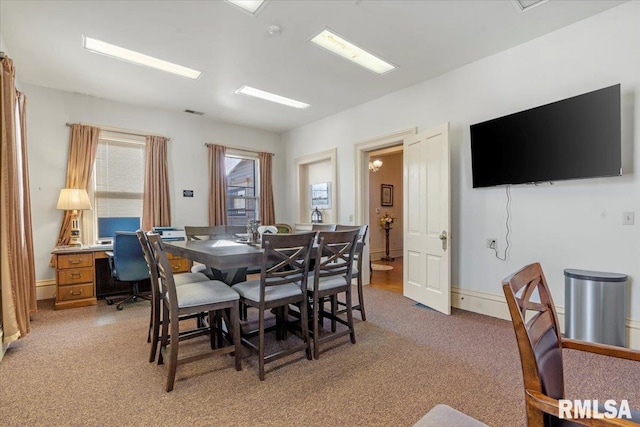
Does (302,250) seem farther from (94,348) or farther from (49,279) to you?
(49,279)

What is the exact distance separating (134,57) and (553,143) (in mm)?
4435

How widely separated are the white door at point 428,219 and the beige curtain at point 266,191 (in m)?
3.01

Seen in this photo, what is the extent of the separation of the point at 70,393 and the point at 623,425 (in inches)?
108

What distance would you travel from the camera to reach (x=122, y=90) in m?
4.11

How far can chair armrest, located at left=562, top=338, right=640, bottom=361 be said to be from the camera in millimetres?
1011

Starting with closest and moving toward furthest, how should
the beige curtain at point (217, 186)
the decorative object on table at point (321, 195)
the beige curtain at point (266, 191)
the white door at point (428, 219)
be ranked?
1. the white door at point (428, 219)
2. the beige curtain at point (217, 186)
3. the decorative object on table at point (321, 195)
4. the beige curtain at point (266, 191)

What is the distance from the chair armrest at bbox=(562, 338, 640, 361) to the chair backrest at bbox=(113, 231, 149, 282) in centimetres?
399

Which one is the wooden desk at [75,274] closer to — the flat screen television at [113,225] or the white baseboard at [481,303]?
the flat screen television at [113,225]

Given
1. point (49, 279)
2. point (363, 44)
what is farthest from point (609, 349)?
point (49, 279)

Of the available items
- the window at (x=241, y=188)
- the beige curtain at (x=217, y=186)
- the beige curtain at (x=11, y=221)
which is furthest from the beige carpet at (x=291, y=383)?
the window at (x=241, y=188)

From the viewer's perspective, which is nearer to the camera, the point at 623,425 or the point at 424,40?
the point at 623,425

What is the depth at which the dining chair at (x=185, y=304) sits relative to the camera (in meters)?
1.94

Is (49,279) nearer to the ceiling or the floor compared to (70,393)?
nearer to the ceiling

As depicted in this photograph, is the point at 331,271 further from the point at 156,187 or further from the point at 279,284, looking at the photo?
the point at 156,187
